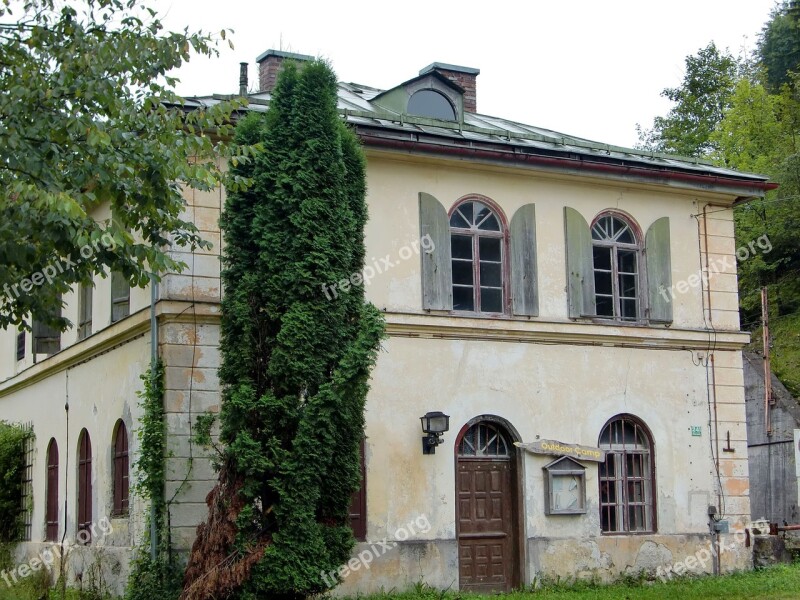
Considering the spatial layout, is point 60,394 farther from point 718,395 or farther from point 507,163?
point 718,395

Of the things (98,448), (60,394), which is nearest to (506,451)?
(98,448)

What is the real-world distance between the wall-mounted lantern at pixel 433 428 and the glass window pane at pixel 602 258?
3.87 metres

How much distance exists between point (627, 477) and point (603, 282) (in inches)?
121

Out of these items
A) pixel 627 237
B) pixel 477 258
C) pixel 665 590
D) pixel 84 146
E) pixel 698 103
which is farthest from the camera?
pixel 698 103

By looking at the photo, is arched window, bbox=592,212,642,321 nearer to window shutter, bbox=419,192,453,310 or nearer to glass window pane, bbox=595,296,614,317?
glass window pane, bbox=595,296,614,317

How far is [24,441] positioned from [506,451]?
370 inches

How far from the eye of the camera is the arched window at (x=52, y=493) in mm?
18891

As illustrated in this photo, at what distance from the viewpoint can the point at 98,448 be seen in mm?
17031

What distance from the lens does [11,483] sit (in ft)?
67.4

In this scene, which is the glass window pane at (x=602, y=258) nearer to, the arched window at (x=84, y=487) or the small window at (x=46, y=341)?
the arched window at (x=84, y=487)

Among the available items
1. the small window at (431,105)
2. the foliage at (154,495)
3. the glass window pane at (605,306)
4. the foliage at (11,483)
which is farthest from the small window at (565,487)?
the foliage at (11,483)

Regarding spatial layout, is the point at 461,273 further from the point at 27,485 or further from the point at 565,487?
the point at 27,485

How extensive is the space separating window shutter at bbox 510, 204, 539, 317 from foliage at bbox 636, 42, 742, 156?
27.0 m

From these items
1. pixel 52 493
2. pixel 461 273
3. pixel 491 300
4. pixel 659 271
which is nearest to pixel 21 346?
pixel 52 493
